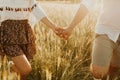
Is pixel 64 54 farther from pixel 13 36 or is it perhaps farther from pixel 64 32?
pixel 13 36

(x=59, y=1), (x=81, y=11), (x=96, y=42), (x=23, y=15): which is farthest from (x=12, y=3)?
(x=59, y=1)

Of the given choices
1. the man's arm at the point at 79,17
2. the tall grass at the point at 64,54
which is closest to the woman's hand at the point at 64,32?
the man's arm at the point at 79,17

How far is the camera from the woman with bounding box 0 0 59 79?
2461mm

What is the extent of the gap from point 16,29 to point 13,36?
5 cm

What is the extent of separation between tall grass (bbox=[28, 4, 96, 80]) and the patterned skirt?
0.34m

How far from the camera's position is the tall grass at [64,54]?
2861 millimetres

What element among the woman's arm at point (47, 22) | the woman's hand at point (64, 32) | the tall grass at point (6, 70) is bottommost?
the tall grass at point (6, 70)

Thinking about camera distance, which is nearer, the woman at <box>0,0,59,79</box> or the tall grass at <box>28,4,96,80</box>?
the woman at <box>0,0,59,79</box>

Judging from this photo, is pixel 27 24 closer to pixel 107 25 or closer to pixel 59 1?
pixel 107 25

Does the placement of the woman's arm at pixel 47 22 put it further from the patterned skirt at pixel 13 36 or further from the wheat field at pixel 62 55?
the wheat field at pixel 62 55

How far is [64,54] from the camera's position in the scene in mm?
2986

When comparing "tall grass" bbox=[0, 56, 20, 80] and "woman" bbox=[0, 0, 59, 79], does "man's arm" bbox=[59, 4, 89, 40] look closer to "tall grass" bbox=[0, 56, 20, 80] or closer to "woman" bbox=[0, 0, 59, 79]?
"woman" bbox=[0, 0, 59, 79]

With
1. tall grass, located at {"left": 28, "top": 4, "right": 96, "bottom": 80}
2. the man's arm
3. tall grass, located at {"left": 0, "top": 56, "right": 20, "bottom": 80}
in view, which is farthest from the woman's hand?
tall grass, located at {"left": 0, "top": 56, "right": 20, "bottom": 80}

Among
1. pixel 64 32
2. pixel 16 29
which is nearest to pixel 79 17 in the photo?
pixel 64 32
